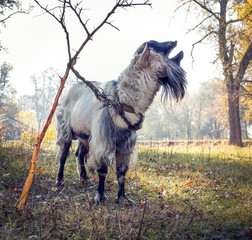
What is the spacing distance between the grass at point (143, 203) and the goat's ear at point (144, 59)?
5.20 feet

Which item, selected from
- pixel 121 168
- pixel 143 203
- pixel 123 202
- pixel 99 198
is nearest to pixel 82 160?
pixel 99 198

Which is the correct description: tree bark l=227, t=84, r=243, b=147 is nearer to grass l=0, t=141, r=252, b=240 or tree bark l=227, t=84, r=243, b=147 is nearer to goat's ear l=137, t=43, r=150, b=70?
grass l=0, t=141, r=252, b=240

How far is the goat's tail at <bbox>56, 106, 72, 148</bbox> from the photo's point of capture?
4.55 m

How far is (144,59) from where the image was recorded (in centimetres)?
318

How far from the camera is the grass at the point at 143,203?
219cm

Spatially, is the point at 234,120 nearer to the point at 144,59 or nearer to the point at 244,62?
the point at 244,62

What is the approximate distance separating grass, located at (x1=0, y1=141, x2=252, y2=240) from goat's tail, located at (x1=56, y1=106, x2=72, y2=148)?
811 millimetres

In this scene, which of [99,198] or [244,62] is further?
[244,62]

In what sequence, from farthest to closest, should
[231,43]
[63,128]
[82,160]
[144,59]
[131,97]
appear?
[231,43] → [82,160] → [63,128] → [131,97] → [144,59]

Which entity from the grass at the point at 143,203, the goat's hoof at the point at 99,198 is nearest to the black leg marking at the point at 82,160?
the grass at the point at 143,203

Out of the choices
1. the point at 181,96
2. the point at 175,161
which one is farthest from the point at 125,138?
the point at 175,161

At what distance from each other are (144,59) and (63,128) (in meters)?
2.25

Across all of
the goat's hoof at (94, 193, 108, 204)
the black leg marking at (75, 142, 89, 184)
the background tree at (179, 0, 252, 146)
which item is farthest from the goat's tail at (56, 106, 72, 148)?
the background tree at (179, 0, 252, 146)

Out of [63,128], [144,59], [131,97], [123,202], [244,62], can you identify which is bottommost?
[123,202]
